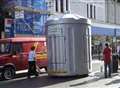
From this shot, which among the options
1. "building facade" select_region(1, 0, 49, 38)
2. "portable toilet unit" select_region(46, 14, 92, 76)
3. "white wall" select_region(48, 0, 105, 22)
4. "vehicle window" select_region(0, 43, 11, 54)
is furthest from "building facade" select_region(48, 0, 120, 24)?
"portable toilet unit" select_region(46, 14, 92, 76)

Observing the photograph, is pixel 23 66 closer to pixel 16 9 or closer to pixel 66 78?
pixel 66 78

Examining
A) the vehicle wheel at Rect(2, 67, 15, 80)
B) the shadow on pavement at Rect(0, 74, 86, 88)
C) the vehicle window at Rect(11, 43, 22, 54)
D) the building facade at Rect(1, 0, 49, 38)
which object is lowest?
the shadow on pavement at Rect(0, 74, 86, 88)

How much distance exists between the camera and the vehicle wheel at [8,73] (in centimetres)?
2080

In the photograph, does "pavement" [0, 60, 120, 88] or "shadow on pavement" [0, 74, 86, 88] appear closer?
"pavement" [0, 60, 120, 88]

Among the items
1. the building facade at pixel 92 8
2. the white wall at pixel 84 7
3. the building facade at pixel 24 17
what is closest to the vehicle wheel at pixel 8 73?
the building facade at pixel 24 17

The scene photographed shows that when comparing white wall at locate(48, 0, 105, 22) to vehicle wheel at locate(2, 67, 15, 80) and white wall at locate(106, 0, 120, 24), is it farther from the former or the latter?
vehicle wheel at locate(2, 67, 15, 80)

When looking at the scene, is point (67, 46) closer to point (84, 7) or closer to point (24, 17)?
point (24, 17)

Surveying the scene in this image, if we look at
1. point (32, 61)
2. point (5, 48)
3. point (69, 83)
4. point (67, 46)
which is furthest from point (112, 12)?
point (69, 83)

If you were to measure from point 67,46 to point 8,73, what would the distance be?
3393 mm

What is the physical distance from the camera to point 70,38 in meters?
20.1

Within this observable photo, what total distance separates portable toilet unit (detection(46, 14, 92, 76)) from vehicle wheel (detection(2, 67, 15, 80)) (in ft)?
6.68

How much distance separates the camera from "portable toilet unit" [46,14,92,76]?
20.1 m

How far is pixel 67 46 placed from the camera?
2012cm

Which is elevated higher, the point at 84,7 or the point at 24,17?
the point at 84,7
